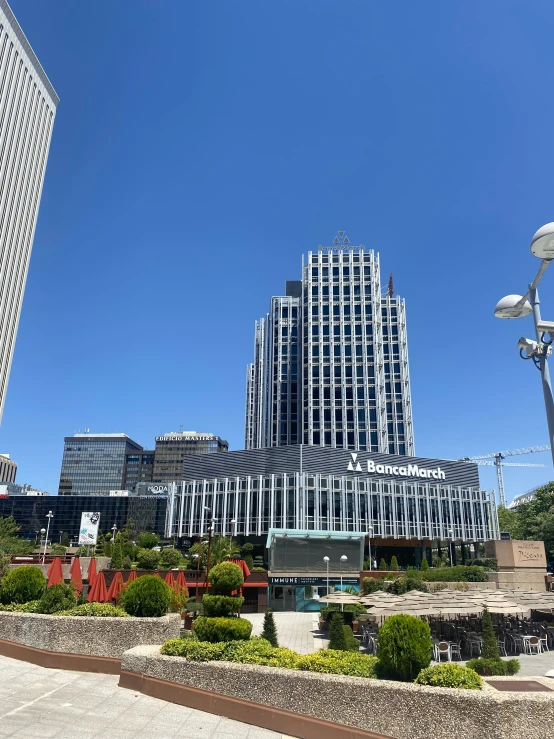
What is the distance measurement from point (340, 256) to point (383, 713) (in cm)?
10603

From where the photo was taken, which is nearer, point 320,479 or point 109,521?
point 320,479

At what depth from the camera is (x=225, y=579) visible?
46.0 feet

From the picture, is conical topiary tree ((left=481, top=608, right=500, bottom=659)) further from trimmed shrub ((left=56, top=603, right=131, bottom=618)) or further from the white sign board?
the white sign board

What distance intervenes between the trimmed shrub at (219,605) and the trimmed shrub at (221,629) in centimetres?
39

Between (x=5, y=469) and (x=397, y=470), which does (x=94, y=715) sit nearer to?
(x=397, y=470)

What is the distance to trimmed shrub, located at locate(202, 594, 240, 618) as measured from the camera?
44.8 ft

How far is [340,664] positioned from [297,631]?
22646 millimetres

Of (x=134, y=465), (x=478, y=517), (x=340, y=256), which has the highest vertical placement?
(x=340, y=256)

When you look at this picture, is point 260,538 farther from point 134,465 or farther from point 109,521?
point 134,465

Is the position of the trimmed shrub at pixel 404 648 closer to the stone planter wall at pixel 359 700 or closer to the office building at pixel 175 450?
the stone planter wall at pixel 359 700

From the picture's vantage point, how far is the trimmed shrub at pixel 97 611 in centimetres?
1516

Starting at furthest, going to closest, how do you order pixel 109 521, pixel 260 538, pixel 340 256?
pixel 109 521 → pixel 340 256 → pixel 260 538

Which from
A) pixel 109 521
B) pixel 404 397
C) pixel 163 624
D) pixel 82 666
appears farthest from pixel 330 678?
pixel 109 521

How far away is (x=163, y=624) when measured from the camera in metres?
14.9
